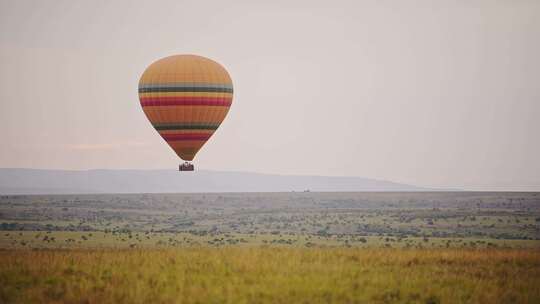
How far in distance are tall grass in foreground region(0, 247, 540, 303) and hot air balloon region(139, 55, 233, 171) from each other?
14.8m

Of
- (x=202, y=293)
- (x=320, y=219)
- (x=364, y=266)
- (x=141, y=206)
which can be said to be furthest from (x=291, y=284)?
(x=141, y=206)

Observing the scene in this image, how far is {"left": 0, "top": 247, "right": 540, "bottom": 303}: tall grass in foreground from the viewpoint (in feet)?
69.5

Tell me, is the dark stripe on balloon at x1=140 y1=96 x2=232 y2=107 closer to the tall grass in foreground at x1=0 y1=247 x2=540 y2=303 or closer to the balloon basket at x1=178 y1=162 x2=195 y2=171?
the balloon basket at x1=178 y1=162 x2=195 y2=171

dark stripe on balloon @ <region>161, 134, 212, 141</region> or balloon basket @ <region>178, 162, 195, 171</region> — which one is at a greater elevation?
dark stripe on balloon @ <region>161, 134, 212, 141</region>

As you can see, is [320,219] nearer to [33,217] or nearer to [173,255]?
[33,217]

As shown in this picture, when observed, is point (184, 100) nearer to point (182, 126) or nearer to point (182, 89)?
point (182, 89)

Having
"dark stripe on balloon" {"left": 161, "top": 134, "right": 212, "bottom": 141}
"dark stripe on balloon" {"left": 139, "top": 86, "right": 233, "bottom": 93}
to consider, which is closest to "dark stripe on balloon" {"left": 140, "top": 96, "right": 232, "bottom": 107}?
"dark stripe on balloon" {"left": 139, "top": 86, "right": 233, "bottom": 93}

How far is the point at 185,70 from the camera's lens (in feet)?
145

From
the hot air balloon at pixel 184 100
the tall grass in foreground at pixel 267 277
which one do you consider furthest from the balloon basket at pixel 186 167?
the tall grass in foreground at pixel 267 277

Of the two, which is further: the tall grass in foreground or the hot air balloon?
the hot air balloon

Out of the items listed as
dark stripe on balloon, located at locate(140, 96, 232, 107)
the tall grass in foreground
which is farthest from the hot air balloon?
the tall grass in foreground

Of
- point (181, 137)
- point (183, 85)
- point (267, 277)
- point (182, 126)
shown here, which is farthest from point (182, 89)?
point (267, 277)

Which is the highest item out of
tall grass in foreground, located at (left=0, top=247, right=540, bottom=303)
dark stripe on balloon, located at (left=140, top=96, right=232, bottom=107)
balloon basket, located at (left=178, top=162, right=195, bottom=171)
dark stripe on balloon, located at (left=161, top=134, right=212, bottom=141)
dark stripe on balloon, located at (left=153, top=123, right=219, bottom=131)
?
dark stripe on balloon, located at (left=140, top=96, right=232, bottom=107)

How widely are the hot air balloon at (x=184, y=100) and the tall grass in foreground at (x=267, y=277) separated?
48.4ft
